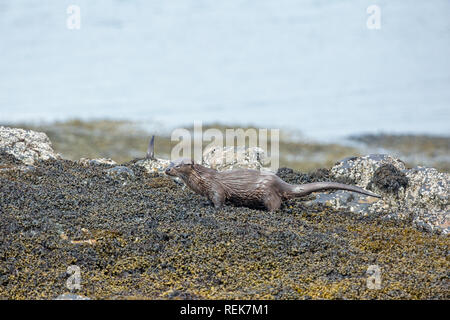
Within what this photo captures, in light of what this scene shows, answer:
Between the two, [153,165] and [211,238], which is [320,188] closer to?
[211,238]

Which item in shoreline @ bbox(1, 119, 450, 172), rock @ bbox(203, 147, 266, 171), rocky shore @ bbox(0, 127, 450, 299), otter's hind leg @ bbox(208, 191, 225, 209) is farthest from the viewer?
shoreline @ bbox(1, 119, 450, 172)

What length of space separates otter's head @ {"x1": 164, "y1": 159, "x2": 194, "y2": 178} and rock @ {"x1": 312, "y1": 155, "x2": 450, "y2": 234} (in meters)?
2.10

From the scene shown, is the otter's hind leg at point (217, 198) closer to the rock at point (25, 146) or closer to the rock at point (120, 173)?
the rock at point (120, 173)

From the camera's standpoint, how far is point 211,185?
1029 cm

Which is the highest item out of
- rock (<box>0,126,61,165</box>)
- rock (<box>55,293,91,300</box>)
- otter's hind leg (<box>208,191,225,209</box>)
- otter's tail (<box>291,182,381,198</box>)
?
rock (<box>0,126,61,165</box>)

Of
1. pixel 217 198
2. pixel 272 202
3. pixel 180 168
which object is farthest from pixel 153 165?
pixel 272 202

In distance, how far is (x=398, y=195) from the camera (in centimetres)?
1120

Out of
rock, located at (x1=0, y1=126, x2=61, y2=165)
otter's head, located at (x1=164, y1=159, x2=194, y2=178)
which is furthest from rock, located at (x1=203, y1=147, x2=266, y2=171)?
rock, located at (x1=0, y1=126, x2=61, y2=165)

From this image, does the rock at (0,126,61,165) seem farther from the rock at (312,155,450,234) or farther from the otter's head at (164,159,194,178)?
the rock at (312,155,450,234)

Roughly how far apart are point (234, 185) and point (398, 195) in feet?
9.47

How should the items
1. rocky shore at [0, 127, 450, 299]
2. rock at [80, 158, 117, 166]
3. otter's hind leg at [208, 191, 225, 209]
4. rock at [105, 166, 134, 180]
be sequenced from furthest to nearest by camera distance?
rock at [80, 158, 117, 166]
rock at [105, 166, 134, 180]
otter's hind leg at [208, 191, 225, 209]
rocky shore at [0, 127, 450, 299]

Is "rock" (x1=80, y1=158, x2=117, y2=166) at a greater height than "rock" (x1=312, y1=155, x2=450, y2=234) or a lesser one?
greater

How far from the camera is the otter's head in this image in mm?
10266
